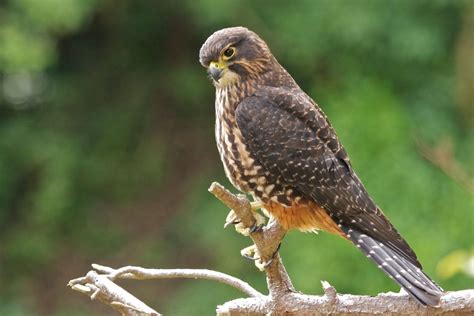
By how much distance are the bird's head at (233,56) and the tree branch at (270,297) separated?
0.55 metres

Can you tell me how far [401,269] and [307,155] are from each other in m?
0.49

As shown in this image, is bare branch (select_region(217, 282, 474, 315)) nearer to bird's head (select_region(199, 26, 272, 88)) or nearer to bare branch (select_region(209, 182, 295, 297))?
bare branch (select_region(209, 182, 295, 297))

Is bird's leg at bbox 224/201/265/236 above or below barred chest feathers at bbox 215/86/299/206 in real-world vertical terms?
below


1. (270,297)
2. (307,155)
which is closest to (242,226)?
(270,297)

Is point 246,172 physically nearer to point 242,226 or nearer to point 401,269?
point 242,226

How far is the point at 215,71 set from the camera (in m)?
3.06

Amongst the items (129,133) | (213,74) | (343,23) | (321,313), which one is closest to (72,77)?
(129,133)

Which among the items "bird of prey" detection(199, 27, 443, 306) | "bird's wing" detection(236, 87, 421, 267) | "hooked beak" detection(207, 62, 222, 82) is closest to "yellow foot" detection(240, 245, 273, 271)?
"bird of prey" detection(199, 27, 443, 306)

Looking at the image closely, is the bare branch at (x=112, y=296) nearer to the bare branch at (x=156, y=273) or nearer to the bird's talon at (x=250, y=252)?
the bare branch at (x=156, y=273)

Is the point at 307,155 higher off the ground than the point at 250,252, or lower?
higher

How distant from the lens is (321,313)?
8.68 ft

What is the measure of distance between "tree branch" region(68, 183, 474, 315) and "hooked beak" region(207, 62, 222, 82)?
52 cm

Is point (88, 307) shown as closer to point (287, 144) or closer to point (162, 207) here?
point (162, 207)

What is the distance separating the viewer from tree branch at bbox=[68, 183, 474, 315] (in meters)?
2.53
